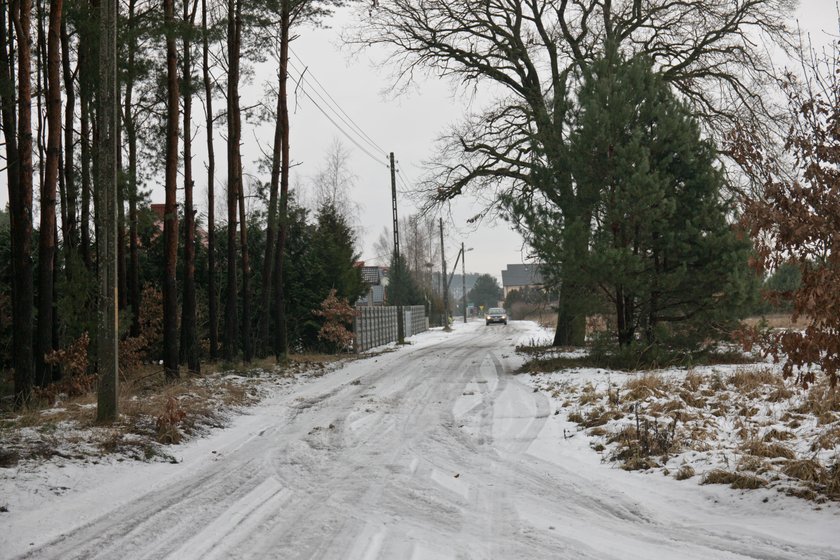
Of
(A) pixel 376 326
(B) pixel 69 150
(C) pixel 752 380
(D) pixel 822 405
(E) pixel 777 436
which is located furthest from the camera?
→ (A) pixel 376 326

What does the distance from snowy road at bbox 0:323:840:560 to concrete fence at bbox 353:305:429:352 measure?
18.3m

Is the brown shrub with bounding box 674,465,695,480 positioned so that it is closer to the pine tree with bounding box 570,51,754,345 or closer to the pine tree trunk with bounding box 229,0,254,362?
the pine tree with bounding box 570,51,754,345

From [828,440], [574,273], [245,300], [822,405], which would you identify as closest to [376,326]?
[245,300]

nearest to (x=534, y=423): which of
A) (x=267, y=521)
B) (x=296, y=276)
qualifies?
(x=267, y=521)

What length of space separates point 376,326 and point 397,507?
25.6 metres

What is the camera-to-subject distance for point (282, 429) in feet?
30.7

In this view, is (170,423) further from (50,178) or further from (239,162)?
(239,162)

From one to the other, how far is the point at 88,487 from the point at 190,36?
925 centimetres

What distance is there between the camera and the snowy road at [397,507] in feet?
15.0

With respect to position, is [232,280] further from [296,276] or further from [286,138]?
[296,276]

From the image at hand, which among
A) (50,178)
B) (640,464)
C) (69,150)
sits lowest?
(640,464)

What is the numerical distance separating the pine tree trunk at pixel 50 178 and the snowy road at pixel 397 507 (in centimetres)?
516

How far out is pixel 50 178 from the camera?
1170cm

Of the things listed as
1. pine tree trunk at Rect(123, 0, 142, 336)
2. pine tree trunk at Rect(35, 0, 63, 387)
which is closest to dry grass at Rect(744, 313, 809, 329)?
pine tree trunk at Rect(35, 0, 63, 387)
